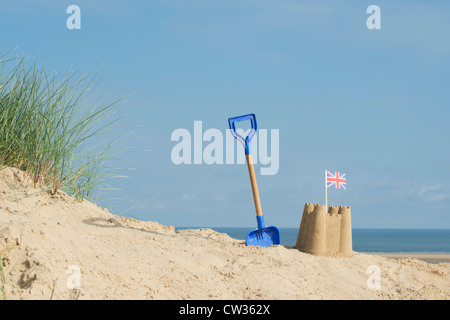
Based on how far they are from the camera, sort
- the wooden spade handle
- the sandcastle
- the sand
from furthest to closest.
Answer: the sandcastle, the wooden spade handle, the sand

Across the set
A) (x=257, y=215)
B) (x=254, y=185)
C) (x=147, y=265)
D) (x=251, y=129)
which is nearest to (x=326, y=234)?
(x=257, y=215)

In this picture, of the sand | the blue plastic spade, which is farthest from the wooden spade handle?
the sand

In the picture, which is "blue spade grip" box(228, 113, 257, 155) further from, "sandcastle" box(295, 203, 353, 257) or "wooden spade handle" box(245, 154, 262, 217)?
"sandcastle" box(295, 203, 353, 257)

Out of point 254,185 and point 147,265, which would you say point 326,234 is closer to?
point 254,185

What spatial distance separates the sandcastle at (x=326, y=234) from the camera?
5.68 metres

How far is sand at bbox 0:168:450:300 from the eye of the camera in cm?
371

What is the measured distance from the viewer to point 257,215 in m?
5.57

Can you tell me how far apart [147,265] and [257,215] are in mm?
1808

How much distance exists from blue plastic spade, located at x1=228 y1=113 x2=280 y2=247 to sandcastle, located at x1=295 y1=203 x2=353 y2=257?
1.38 ft

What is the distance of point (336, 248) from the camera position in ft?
18.8

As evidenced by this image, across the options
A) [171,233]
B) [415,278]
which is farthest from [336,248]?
[171,233]

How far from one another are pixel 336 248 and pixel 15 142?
4.27 meters

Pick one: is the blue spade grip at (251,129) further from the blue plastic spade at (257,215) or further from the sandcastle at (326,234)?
the sandcastle at (326,234)
